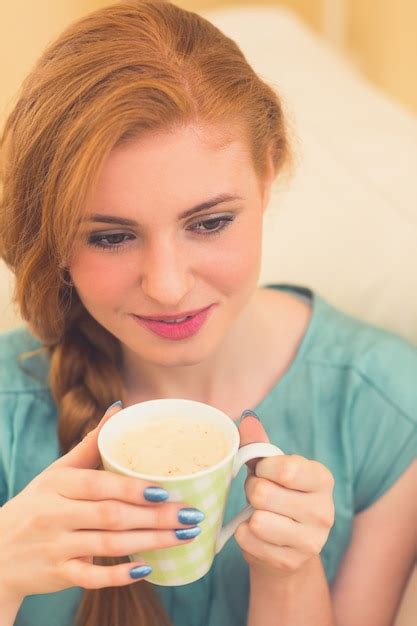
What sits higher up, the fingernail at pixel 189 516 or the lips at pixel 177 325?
the lips at pixel 177 325

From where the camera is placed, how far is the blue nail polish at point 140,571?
760 mm

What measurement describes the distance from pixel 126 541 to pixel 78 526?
6 cm

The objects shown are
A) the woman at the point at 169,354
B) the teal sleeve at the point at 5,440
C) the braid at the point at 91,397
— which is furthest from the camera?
the teal sleeve at the point at 5,440

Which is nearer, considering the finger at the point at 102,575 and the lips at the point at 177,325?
the finger at the point at 102,575

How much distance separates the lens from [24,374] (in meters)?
1.15

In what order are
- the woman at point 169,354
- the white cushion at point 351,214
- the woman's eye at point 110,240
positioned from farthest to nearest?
1. the white cushion at point 351,214
2. the woman's eye at point 110,240
3. the woman at point 169,354

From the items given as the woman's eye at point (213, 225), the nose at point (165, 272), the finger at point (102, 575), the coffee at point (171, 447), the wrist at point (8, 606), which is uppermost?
the woman's eye at point (213, 225)

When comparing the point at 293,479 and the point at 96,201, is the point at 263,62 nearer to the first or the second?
the point at 96,201

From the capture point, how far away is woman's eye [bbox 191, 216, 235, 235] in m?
0.90

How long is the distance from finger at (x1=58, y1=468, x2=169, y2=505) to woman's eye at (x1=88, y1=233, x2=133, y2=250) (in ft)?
0.86

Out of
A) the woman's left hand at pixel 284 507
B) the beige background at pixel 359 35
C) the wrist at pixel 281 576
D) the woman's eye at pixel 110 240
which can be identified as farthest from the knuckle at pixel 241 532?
the beige background at pixel 359 35

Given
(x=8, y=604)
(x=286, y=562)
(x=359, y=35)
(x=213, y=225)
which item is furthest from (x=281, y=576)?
(x=359, y=35)

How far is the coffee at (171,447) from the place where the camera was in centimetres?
74

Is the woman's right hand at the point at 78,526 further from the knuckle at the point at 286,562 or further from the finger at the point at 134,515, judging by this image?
the knuckle at the point at 286,562
